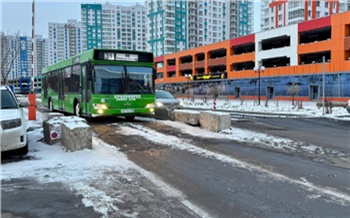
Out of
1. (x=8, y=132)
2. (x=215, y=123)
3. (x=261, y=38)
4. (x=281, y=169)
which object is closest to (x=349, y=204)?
(x=281, y=169)

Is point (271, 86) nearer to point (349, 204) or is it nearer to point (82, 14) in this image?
point (349, 204)

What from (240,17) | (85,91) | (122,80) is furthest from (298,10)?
(85,91)

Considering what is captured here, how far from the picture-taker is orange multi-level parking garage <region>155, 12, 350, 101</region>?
45.0 meters

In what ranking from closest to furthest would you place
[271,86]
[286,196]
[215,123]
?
[286,196] < [215,123] < [271,86]

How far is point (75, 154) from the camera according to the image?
8.09 m

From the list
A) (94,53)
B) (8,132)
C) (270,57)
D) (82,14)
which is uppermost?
(82,14)

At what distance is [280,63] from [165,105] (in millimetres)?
44453

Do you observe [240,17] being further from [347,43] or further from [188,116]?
[188,116]

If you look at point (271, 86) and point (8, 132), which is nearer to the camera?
point (8, 132)

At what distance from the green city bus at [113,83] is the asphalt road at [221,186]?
454 cm

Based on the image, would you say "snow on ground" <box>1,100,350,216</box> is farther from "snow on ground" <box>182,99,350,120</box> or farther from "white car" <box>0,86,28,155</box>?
"snow on ground" <box>182,99,350,120</box>

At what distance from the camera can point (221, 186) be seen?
18.8 feet

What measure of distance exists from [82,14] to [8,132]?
13355 cm

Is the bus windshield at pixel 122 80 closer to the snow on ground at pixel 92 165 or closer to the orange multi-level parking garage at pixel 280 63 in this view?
the snow on ground at pixel 92 165
